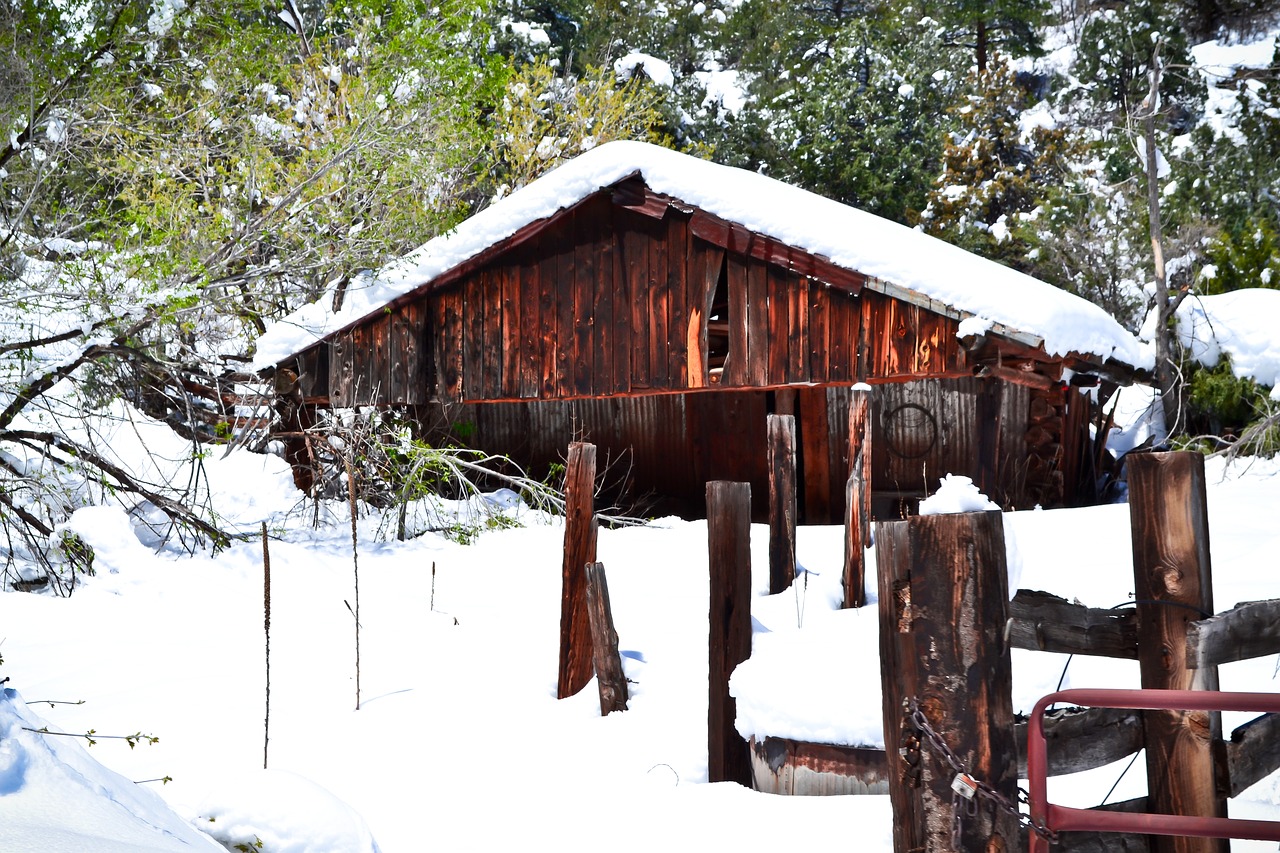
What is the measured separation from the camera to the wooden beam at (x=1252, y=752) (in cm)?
321

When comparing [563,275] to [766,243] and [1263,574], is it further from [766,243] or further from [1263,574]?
[1263,574]

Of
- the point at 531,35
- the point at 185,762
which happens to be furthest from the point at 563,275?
the point at 531,35

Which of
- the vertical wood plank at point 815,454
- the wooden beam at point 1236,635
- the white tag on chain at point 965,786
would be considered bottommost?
the white tag on chain at point 965,786

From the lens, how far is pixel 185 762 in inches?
217

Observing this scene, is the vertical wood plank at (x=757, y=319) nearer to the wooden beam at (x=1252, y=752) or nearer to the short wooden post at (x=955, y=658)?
the wooden beam at (x=1252, y=752)

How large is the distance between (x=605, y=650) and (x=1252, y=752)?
360 cm

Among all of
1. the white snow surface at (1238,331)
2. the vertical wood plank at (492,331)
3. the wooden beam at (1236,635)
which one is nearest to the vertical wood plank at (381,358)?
the vertical wood plank at (492,331)

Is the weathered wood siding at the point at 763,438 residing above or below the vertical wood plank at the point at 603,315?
below

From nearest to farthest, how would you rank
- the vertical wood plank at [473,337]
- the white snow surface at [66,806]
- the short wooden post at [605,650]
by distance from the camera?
the white snow surface at [66,806]
the short wooden post at [605,650]
the vertical wood plank at [473,337]

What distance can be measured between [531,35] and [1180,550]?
26.7 metres

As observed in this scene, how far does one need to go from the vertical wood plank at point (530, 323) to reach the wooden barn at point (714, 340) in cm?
2

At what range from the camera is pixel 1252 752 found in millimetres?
3324

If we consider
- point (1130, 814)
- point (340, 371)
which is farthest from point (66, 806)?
point (340, 371)

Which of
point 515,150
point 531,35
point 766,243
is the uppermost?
point 531,35
